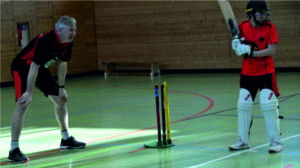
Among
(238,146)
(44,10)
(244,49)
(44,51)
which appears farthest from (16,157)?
(44,10)

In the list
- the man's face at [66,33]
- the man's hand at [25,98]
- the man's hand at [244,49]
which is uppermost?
the man's face at [66,33]

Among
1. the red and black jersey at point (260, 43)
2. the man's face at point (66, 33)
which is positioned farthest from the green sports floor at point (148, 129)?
the man's face at point (66, 33)

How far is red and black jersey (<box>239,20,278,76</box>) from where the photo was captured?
6.70m

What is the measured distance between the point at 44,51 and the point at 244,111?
2.66 meters

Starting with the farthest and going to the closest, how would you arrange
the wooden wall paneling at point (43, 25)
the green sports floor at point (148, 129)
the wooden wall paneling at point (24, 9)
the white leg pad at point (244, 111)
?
the wooden wall paneling at point (43, 25), the wooden wall paneling at point (24, 9), the white leg pad at point (244, 111), the green sports floor at point (148, 129)

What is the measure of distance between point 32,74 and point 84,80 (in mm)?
13402

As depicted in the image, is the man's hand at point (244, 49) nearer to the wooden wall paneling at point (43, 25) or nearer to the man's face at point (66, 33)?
the man's face at point (66, 33)

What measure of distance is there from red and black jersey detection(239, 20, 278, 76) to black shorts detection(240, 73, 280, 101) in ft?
0.19

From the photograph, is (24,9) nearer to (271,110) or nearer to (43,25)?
(43,25)

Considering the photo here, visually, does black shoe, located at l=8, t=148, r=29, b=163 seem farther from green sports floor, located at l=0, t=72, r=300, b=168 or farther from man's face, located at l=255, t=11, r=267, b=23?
man's face, located at l=255, t=11, r=267, b=23

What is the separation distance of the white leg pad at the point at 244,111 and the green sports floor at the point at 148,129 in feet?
0.82

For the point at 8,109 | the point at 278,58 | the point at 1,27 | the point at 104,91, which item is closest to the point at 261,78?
the point at 8,109

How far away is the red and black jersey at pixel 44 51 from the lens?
22.6ft

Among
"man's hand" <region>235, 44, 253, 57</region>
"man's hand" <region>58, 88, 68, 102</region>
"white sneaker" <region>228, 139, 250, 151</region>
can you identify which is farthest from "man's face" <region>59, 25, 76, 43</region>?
"white sneaker" <region>228, 139, 250, 151</region>
